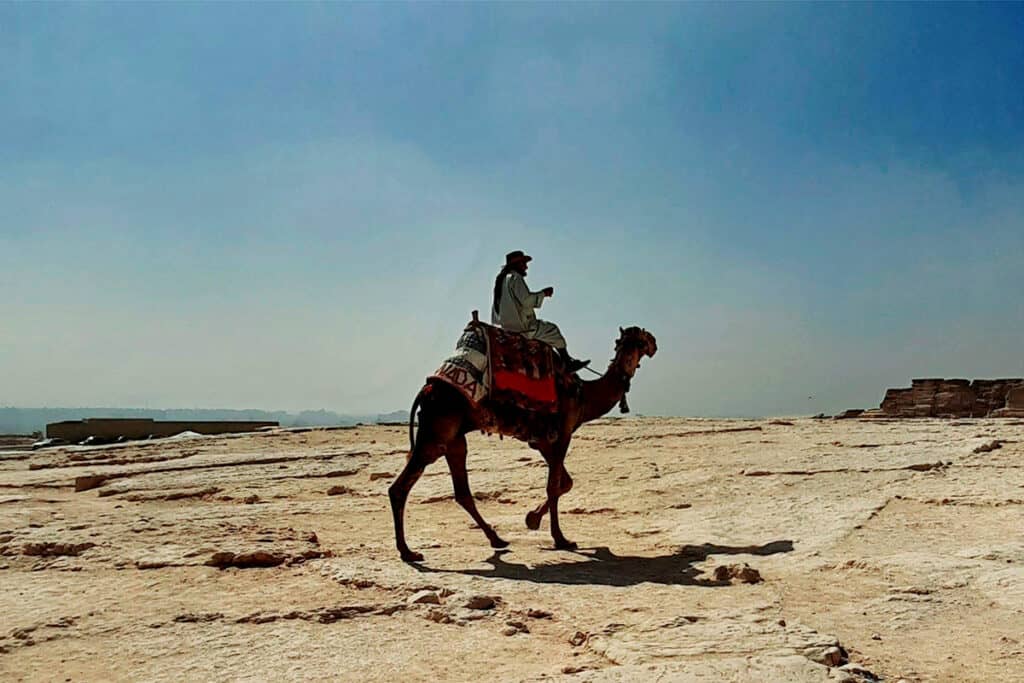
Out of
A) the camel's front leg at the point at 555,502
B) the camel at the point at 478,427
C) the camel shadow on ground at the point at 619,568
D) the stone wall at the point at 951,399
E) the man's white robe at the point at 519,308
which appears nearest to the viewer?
the camel shadow on ground at the point at 619,568

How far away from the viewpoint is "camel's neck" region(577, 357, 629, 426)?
7656mm

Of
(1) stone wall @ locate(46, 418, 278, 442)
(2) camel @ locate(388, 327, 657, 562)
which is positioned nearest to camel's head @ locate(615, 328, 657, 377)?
(2) camel @ locate(388, 327, 657, 562)

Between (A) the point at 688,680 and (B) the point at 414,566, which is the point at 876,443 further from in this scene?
(A) the point at 688,680

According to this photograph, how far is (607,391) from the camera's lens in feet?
25.2

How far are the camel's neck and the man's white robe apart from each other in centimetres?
77

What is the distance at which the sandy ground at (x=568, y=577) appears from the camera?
3.50m

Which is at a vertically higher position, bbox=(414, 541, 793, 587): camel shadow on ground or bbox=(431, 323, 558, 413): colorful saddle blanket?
bbox=(431, 323, 558, 413): colorful saddle blanket

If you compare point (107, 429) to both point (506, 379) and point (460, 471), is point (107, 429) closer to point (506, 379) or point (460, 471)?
point (460, 471)

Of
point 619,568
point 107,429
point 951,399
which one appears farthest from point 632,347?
point 951,399

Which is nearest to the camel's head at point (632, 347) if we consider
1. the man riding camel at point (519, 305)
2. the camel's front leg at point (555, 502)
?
the man riding camel at point (519, 305)

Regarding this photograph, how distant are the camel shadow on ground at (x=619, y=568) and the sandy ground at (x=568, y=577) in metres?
0.03

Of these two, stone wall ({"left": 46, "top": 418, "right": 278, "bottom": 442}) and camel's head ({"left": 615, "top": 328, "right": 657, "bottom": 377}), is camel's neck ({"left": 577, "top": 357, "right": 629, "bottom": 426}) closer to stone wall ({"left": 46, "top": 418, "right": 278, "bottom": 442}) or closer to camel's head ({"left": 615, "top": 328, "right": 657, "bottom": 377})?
camel's head ({"left": 615, "top": 328, "right": 657, "bottom": 377})

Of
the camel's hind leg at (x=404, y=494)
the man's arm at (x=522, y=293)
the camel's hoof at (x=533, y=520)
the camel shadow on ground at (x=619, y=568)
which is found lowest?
the camel shadow on ground at (x=619, y=568)

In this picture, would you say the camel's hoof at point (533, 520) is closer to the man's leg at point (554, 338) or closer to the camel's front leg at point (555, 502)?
the camel's front leg at point (555, 502)
